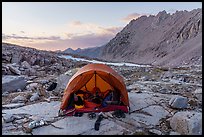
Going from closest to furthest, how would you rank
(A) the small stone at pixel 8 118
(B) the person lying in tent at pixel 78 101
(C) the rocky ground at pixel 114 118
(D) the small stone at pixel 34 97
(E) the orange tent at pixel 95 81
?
(C) the rocky ground at pixel 114 118, (A) the small stone at pixel 8 118, (B) the person lying in tent at pixel 78 101, (E) the orange tent at pixel 95 81, (D) the small stone at pixel 34 97

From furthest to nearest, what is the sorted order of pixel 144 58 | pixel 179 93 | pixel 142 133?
pixel 144 58, pixel 179 93, pixel 142 133

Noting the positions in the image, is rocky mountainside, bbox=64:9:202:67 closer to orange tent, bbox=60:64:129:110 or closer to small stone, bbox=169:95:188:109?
orange tent, bbox=60:64:129:110

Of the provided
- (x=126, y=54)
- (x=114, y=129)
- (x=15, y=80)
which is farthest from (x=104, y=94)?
(x=126, y=54)

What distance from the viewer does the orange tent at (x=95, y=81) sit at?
9461 millimetres

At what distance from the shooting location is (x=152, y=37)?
115875 millimetres

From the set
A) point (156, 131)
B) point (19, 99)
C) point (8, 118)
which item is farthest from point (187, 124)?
point (19, 99)

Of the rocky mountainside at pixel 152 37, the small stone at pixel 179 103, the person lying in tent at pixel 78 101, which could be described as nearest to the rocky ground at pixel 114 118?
the small stone at pixel 179 103

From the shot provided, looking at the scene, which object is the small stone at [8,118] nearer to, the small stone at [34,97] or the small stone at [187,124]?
the small stone at [34,97]

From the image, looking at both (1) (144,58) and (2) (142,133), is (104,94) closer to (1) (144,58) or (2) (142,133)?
(2) (142,133)

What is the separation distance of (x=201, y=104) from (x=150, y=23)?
128 meters

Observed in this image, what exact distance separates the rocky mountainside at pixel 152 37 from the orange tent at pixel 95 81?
66.9 m

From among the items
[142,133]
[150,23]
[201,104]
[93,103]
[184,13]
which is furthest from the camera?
[150,23]

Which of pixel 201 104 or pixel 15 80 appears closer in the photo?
pixel 201 104

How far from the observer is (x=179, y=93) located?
12109 mm
